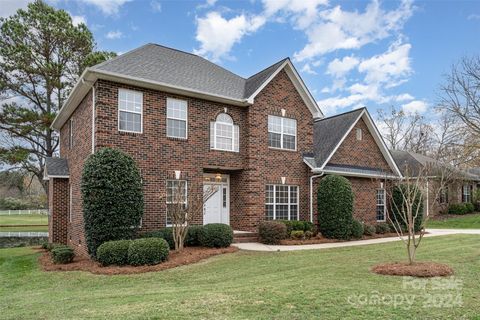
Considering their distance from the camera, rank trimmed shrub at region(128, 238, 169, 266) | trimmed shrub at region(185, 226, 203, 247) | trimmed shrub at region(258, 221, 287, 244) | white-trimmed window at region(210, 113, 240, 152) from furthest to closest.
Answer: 1. white-trimmed window at region(210, 113, 240, 152)
2. trimmed shrub at region(258, 221, 287, 244)
3. trimmed shrub at region(185, 226, 203, 247)
4. trimmed shrub at region(128, 238, 169, 266)

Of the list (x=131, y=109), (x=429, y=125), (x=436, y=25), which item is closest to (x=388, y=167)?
(x=436, y=25)

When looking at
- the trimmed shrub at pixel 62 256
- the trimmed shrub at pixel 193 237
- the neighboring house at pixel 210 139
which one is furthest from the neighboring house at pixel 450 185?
the trimmed shrub at pixel 62 256

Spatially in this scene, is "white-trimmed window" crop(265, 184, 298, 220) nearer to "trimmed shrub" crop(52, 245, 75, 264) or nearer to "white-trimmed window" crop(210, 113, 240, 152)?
"white-trimmed window" crop(210, 113, 240, 152)

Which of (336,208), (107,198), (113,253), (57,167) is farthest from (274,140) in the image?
(57,167)

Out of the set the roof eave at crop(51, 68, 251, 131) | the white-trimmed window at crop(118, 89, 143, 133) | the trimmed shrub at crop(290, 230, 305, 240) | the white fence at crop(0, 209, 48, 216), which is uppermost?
the roof eave at crop(51, 68, 251, 131)

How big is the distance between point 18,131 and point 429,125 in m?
43.1

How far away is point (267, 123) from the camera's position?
16.0 meters

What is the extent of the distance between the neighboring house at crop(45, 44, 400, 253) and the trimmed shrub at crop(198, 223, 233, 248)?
140 centimetres

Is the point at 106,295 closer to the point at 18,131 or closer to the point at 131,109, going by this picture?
the point at 131,109

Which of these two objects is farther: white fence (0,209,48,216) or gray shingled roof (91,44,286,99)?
white fence (0,209,48,216)

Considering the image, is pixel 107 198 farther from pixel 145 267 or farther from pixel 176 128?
pixel 176 128

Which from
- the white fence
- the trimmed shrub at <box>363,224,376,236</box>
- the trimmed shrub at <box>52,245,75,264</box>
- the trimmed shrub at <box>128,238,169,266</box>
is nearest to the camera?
the trimmed shrub at <box>128,238,169,266</box>

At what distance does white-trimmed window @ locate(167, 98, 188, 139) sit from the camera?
13656mm

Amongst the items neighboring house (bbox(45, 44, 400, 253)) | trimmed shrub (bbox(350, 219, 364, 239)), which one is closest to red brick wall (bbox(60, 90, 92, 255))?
neighboring house (bbox(45, 44, 400, 253))
